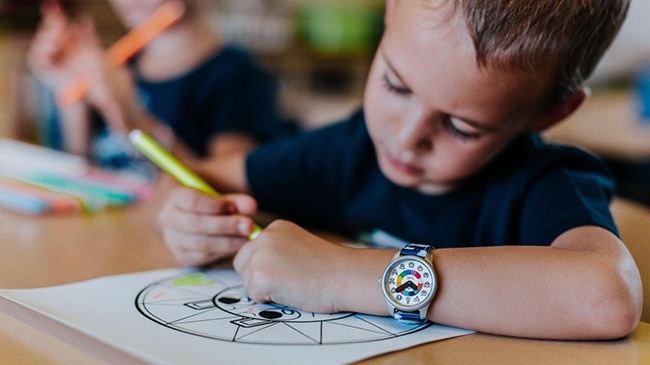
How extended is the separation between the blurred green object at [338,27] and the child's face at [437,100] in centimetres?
201

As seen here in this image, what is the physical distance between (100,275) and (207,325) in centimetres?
16

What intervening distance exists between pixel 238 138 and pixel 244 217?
0.60 meters

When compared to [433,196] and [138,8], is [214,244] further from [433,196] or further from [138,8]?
[138,8]

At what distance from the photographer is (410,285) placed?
555 mm

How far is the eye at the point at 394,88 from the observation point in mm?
678

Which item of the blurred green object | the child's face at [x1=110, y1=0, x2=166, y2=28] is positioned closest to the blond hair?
the child's face at [x1=110, y1=0, x2=166, y2=28]

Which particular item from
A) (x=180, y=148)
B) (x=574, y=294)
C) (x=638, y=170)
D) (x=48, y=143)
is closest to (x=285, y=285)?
(x=574, y=294)

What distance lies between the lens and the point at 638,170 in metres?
1.80

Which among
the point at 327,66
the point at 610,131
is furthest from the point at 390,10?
the point at 327,66

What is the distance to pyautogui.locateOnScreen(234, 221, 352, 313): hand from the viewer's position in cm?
58

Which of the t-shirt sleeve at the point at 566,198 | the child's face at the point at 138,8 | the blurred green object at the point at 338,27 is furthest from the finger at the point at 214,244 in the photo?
the blurred green object at the point at 338,27

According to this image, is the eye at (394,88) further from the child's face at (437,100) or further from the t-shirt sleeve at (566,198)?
the t-shirt sleeve at (566,198)

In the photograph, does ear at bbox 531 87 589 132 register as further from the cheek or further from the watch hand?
the watch hand

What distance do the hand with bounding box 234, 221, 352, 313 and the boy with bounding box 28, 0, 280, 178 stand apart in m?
0.66
